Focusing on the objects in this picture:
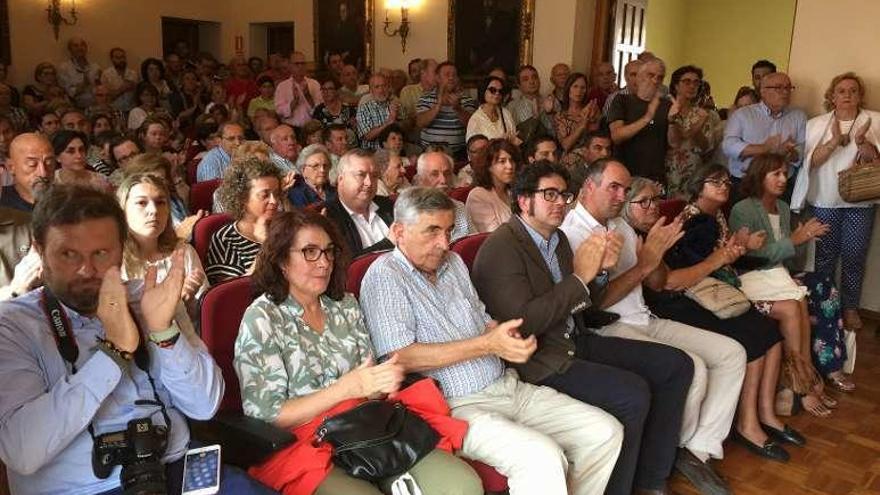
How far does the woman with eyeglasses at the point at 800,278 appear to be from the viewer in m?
3.42

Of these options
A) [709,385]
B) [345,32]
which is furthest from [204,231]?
[345,32]

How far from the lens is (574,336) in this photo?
274 cm

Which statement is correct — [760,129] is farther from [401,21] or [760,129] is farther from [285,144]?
[401,21]

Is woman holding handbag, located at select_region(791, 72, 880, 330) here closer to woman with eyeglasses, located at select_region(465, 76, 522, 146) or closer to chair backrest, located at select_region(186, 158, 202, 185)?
woman with eyeglasses, located at select_region(465, 76, 522, 146)

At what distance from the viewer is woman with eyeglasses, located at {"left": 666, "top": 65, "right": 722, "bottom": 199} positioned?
4.94 meters

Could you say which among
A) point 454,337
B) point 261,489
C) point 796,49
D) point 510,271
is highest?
point 796,49

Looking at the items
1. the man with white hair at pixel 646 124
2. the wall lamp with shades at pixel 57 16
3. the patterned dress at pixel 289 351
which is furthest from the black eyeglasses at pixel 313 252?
the wall lamp with shades at pixel 57 16

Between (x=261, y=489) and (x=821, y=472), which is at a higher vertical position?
(x=261, y=489)

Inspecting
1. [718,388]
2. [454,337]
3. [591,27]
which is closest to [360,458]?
[454,337]

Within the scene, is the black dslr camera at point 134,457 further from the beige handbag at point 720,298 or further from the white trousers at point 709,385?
the beige handbag at point 720,298

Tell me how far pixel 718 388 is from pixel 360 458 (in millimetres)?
1710

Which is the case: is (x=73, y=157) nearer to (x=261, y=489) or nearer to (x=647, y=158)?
(x=261, y=489)

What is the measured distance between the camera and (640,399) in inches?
92.7

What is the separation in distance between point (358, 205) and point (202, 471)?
1.90m
